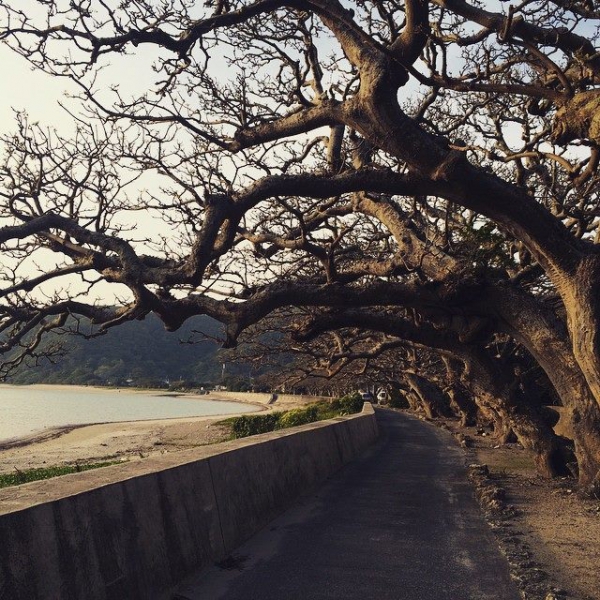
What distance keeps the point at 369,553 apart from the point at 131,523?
9.08 feet

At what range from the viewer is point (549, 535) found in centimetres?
756

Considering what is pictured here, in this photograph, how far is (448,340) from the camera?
12.7 m

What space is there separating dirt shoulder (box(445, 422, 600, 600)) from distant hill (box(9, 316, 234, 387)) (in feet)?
429

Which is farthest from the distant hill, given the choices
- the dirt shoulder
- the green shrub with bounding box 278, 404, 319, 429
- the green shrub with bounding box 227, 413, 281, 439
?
the dirt shoulder

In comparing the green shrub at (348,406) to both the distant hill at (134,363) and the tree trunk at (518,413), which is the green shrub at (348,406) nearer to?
the tree trunk at (518,413)

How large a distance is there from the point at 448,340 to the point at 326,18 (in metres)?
6.40

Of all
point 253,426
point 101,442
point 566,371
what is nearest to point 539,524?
point 566,371

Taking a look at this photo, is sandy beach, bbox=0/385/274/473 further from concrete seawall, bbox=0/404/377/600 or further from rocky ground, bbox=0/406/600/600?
concrete seawall, bbox=0/404/377/600

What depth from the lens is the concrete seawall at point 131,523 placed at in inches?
143

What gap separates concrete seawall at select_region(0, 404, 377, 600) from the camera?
11.9 ft

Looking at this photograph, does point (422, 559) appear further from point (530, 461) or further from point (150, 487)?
point (530, 461)

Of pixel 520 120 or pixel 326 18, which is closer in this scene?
pixel 326 18

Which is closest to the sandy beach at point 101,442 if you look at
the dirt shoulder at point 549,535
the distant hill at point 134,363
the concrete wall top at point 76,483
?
the dirt shoulder at point 549,535

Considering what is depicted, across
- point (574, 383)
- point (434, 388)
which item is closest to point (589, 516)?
point (574, 383)
